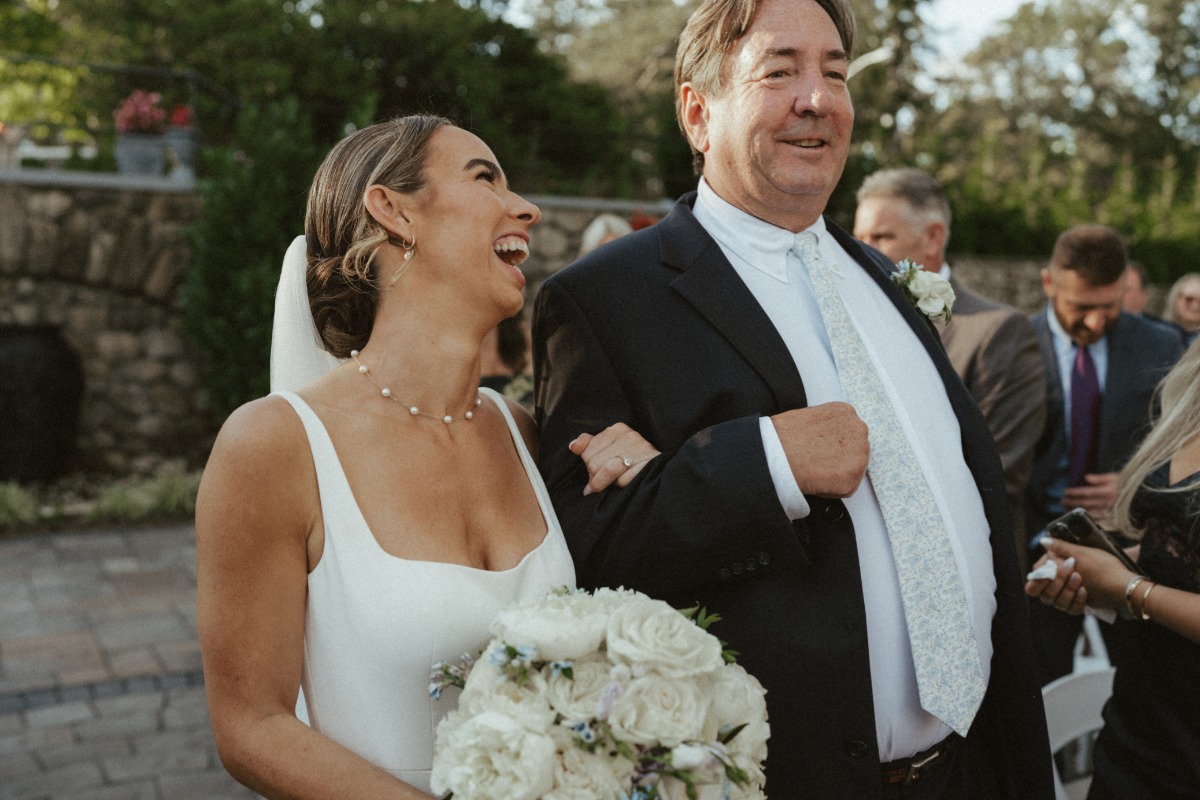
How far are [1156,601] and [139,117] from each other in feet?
36.0

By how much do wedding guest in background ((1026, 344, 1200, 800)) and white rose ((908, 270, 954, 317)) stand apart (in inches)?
27.1

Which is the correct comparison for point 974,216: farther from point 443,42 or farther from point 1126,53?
point 1126,53

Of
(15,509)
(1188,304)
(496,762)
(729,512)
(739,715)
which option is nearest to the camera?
(496,762)

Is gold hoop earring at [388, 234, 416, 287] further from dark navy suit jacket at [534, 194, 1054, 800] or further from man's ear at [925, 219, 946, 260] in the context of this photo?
man's ear at [925, 219, 946, 260]

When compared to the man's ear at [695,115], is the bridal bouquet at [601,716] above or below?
below

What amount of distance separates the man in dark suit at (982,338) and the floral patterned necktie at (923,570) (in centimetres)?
217

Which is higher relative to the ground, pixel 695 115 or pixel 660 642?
pixel 695 115

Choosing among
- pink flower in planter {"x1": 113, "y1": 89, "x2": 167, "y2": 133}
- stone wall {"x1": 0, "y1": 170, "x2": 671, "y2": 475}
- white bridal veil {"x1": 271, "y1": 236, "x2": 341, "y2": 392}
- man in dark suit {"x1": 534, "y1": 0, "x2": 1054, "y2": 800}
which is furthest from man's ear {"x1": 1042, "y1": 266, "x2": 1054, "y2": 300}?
pink flower in planter {"x1": 113, "y1": 89, "x2": 167, "y2": 133}


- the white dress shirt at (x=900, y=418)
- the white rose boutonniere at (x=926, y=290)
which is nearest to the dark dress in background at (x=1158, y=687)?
the white dress shirt at (x=900, y=418)

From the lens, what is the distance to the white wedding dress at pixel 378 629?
1.89 meters

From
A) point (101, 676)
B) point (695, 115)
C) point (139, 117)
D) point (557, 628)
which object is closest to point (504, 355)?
point (695, 115)

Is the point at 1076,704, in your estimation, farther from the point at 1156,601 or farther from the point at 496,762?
the point at 496,762

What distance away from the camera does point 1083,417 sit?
474cm

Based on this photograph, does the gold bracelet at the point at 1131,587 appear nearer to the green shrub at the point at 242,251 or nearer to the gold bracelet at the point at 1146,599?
the gold bracelet at the point at 1146,599
